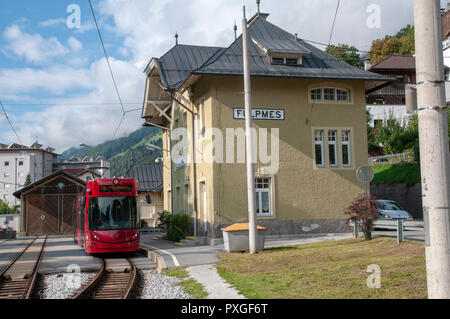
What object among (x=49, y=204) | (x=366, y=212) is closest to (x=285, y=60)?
(x=366, y=212)

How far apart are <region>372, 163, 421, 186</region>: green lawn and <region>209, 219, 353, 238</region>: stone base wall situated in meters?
13.1

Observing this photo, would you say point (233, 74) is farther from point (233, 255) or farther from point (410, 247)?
point (410, 247)

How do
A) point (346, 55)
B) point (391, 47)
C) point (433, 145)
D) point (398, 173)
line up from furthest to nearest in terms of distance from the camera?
1. point (346, 55)
2. point (391, 47)
3. point (398, 173)
4. point (433, 145)

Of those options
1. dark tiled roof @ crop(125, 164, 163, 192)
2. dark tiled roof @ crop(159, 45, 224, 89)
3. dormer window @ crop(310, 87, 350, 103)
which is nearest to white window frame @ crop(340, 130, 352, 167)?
dormer window @ crop(310, 87, 350, 103)

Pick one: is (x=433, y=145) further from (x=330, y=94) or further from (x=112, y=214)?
(x=330, y=94)

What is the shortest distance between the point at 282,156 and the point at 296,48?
518 centimetres

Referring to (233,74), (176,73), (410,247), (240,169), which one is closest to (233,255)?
(410,247)

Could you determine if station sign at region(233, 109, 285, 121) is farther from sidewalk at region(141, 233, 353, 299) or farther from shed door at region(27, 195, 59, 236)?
shed door at region(27, 195, 59, 236)

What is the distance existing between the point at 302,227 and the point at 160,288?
1173 cm

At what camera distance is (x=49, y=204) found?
4066cm

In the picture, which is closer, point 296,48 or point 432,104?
point 432,104

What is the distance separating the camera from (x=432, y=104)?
564 centimetres

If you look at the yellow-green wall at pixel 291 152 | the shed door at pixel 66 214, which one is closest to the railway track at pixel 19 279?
the yellow-green wall at pixel 291 152

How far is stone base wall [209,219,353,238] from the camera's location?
21062 mm
